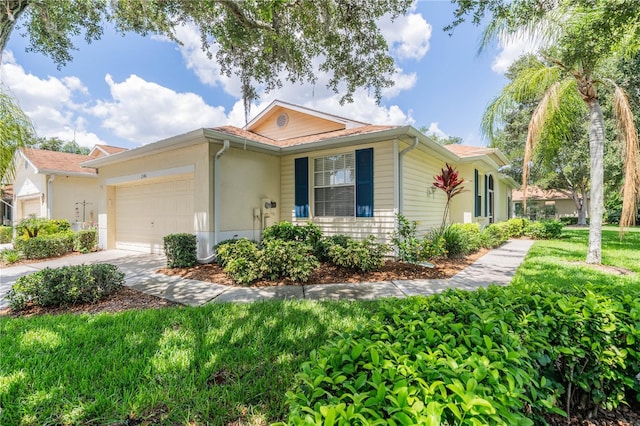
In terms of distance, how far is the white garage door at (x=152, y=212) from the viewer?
845 centimetres

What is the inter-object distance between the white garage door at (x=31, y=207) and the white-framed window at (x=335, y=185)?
46.3ft

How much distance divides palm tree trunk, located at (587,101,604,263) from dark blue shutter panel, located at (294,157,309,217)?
6.65 metres

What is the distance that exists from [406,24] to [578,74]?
12.4ft

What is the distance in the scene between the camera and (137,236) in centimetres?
984

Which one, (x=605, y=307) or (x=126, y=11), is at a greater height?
(x=126, y=11)

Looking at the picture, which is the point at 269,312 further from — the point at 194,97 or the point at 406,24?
the point at 194,97

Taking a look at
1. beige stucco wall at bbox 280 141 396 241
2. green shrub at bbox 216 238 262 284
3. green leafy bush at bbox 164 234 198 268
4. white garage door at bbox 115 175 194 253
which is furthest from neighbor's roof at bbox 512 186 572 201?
green leafy bush at bbox 164 234 198 268

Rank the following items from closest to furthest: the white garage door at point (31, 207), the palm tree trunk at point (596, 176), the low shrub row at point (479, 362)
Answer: the low shrub row at point (479, 362) → the palm tree trunk at point (596, 176) → the white garage door at point (31, 207)

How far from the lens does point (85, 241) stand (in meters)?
10.0

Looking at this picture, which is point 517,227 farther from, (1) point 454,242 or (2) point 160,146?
(2) point 160,146

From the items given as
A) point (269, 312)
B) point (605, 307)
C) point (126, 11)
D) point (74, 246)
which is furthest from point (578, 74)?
point (74, 246)

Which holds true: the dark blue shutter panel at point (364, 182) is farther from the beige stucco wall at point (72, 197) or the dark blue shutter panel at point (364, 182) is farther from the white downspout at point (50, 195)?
the white downspout at point (50, 195)

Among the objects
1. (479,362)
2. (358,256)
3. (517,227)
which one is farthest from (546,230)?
(479,362)

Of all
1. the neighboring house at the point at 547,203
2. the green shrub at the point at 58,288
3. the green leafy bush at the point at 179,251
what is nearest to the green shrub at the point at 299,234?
the green leafy bush at the point at 179,251
